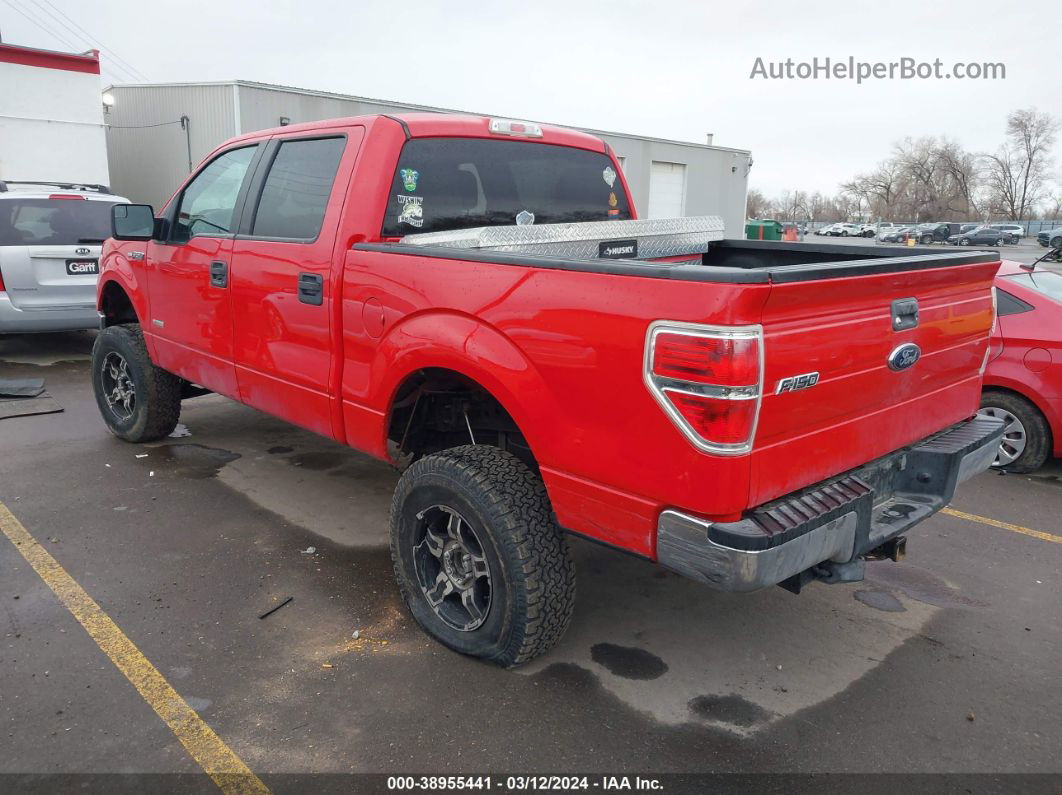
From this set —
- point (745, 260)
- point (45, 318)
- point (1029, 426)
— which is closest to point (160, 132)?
point (45, 318)

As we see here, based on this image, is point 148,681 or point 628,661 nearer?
point 148,681

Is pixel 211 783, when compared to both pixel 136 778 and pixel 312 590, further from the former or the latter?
pixel 312 590

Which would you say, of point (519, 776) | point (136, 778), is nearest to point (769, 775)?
point (519, 776)

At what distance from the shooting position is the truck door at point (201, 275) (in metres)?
4.32

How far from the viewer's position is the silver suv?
7.80 m

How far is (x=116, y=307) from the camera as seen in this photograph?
5.79 meters

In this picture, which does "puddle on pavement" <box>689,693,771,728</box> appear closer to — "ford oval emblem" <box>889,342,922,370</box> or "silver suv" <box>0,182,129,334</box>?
"ford oval emblem" <box>889,342,922,370</box>

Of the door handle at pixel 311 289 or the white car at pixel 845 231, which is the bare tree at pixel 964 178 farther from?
the door handle at pixel 311 289

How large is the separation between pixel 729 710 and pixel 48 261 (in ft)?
26.1

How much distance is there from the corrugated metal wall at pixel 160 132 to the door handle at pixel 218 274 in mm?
13004

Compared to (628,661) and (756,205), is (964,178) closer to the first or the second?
(756,205)

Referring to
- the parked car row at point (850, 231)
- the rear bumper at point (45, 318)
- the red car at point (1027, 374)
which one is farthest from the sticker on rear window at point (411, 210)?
the parked car row at point (850, 231)

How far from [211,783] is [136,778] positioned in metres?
0.24

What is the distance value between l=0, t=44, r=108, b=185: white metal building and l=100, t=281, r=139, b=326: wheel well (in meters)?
9.26
